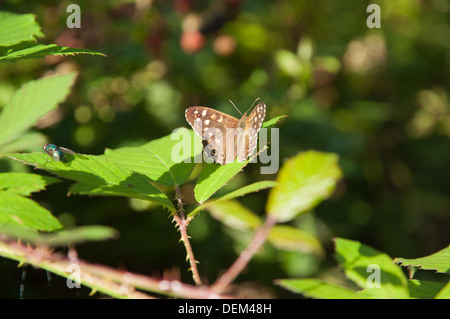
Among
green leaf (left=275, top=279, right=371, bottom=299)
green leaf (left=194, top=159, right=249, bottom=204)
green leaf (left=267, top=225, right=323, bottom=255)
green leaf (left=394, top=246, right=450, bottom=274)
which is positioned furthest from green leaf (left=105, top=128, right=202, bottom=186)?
green leaf (left=267, top=225, right=323, bottom=255)

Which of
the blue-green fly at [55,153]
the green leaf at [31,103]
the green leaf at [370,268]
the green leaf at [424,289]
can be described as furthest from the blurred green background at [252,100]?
the green leaf at [424,289]

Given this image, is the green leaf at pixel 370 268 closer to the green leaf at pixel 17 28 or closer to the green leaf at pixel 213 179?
the green leaf at pixel 213 179

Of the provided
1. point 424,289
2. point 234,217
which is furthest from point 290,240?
point 424,289

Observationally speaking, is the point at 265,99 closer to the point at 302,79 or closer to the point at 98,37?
the point at 302,79

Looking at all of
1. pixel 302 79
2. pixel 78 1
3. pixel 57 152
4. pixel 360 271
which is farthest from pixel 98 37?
pixel 360 271

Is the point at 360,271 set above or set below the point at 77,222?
below
